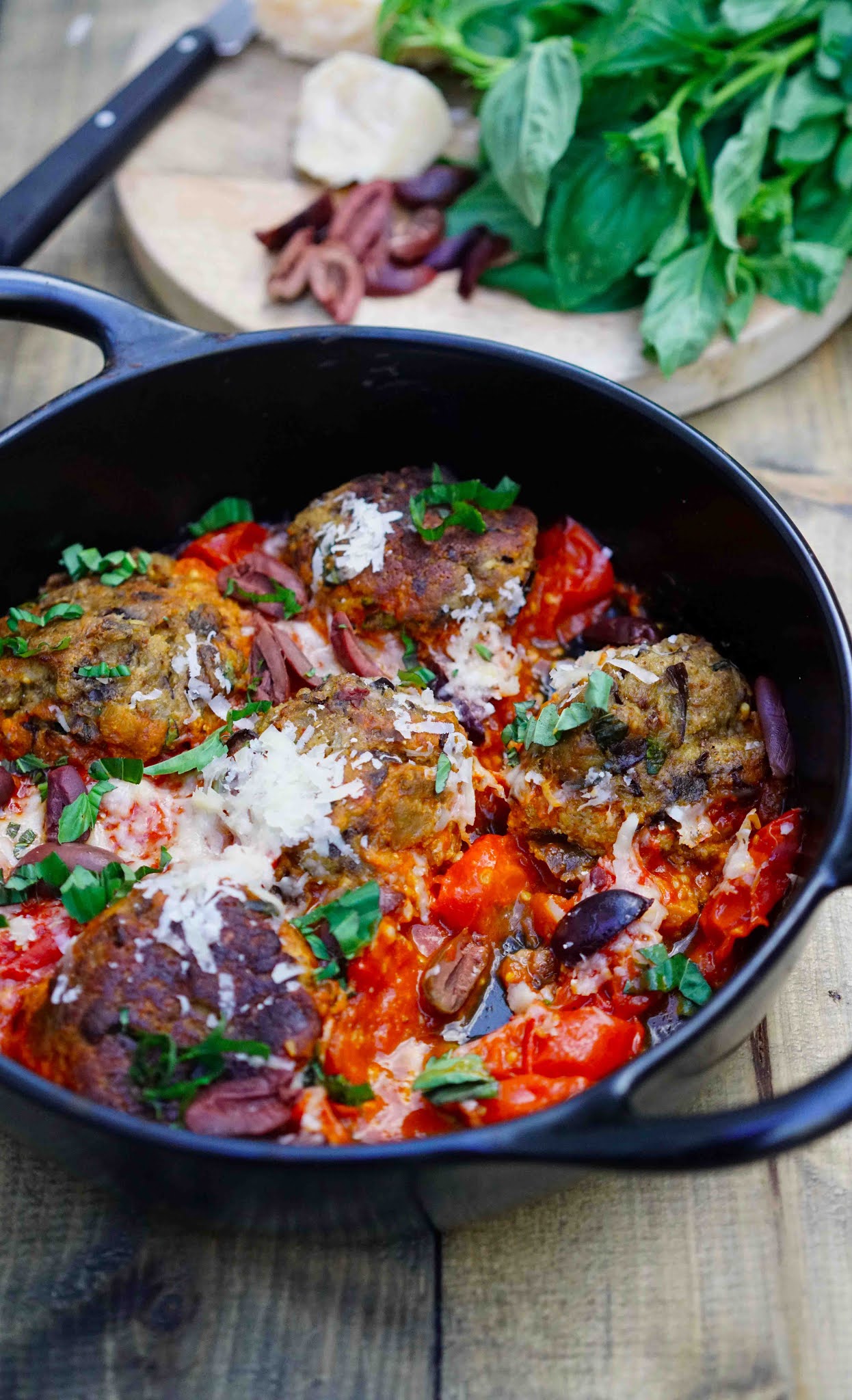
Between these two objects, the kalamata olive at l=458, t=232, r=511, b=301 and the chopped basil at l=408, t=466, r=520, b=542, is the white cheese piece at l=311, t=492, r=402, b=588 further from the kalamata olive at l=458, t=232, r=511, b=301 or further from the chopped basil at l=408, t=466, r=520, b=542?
the kalamata olive at l=458, t=232, r=511, b=301

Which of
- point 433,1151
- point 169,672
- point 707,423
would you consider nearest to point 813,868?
point 433,1151

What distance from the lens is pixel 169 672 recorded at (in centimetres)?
296

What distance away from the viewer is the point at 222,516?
3.44m

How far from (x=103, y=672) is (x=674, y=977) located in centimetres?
146

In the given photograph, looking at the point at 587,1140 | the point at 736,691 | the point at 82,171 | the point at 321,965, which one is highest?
the point at 82,171

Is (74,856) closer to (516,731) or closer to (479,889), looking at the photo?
(479,889)

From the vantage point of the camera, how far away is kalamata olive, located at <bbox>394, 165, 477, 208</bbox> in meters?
4.29

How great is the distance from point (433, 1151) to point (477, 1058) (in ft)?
1.96

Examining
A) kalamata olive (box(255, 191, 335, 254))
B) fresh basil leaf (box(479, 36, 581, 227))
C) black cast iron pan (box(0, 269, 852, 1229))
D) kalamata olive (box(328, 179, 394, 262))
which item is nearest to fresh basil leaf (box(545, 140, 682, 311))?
fresh basil leaf (box(479, 36, 581, 227))

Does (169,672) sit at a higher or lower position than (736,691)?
higher

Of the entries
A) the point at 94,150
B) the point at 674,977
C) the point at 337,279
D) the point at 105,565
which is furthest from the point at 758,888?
the point at 94,150

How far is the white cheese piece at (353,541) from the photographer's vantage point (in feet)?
10.2

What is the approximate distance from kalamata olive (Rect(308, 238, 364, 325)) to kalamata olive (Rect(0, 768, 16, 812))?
1.88 m

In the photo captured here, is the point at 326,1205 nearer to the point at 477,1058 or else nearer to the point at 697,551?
the point at 477,1058
